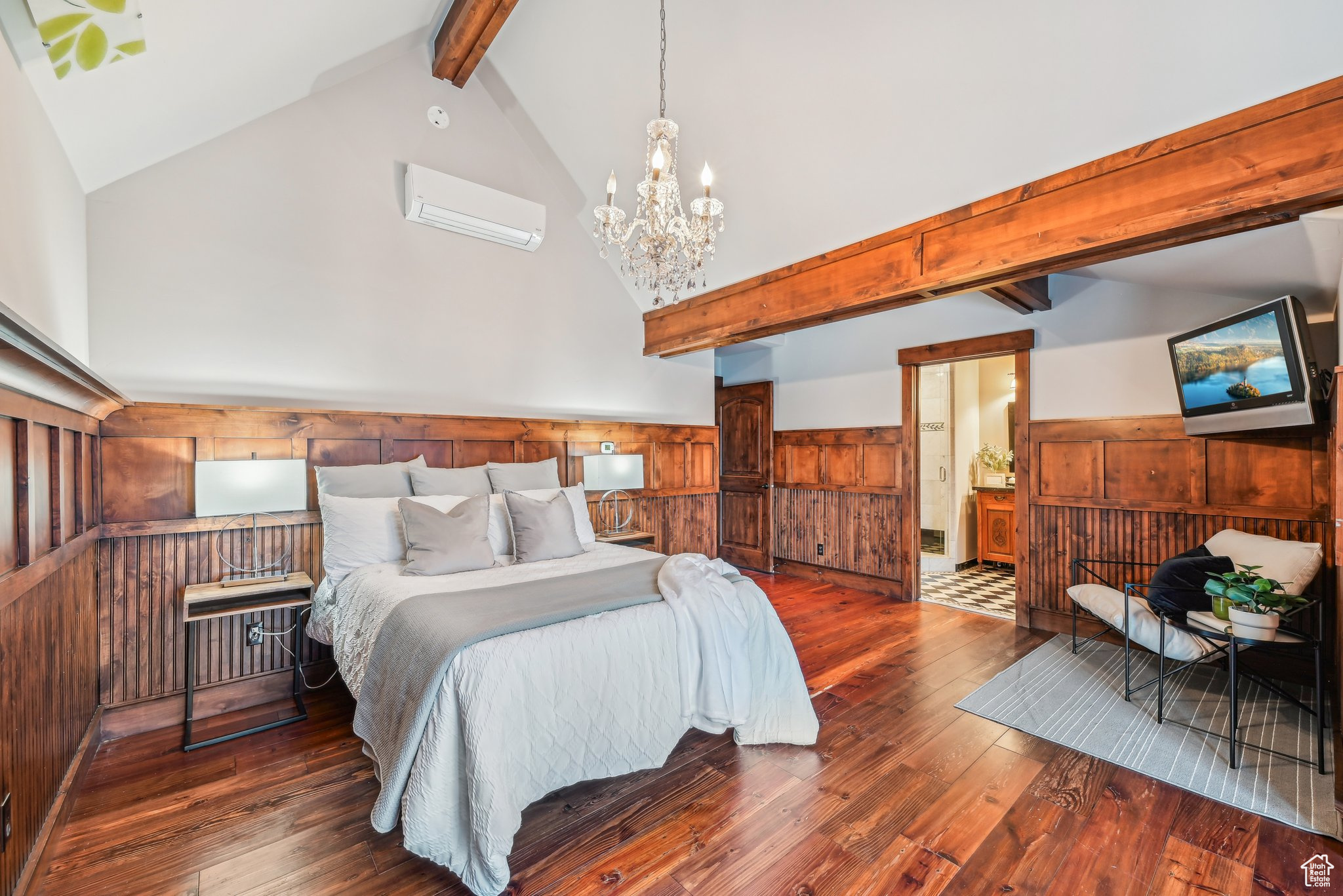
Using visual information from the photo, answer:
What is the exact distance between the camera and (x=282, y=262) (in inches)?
132

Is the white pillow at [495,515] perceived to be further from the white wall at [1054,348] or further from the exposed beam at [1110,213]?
the white wall at [1054,348]

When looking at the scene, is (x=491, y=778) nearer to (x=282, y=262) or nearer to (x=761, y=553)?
(x=282, y=262)

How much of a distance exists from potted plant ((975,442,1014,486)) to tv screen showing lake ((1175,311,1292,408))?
10.6ft

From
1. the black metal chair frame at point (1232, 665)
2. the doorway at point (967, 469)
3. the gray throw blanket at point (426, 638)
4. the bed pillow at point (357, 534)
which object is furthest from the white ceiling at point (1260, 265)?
the bed pillow at point (357, 534)

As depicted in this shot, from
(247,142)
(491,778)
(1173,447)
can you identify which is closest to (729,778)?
(491,778)

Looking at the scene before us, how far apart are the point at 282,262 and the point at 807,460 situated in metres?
4.62

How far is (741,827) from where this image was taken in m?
2.01

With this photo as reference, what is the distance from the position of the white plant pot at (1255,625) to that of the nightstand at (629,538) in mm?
3222

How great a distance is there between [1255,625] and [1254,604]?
0.31 ft

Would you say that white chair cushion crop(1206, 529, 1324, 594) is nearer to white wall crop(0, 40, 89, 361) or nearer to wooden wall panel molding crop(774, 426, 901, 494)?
wooden wall panel molding crop(774, 426, 901, 494)

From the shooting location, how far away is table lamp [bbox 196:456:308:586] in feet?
9.27

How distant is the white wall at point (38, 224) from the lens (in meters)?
1.72

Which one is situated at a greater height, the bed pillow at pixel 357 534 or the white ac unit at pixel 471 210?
the white ac unit at pixel 471 210

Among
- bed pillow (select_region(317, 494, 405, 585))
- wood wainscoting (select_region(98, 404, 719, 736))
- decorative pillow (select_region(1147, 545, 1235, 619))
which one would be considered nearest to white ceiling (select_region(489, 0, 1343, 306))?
decorative pillow (select_region(1147, 545, 1235, 619))
